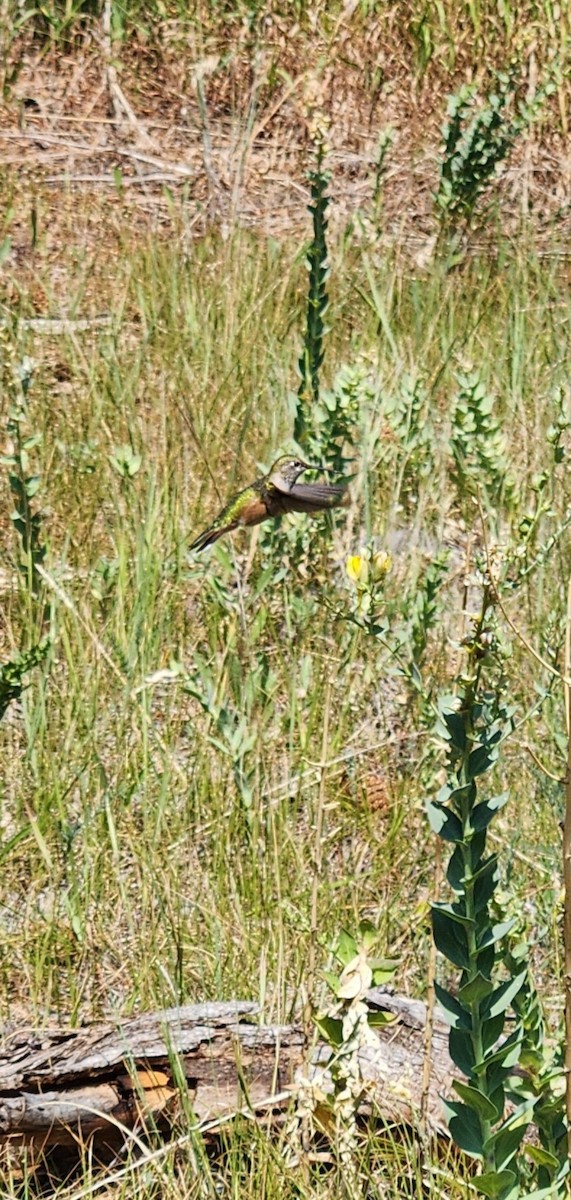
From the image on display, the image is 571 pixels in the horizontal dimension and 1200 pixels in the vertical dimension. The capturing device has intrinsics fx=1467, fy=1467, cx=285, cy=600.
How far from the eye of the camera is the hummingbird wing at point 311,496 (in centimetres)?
263

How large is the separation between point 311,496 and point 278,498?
0.10 m

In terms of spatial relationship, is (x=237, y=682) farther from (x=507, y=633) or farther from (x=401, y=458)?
(x=401, y=458)

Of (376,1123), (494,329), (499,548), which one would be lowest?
(376,1123)

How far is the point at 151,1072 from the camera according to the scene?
1994 mm

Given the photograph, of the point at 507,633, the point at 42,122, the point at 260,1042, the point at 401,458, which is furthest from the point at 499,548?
the point at 42,122

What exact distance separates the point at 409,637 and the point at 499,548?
1.56 meters

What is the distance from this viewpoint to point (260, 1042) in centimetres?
201

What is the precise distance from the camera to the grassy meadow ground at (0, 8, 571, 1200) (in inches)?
92.1

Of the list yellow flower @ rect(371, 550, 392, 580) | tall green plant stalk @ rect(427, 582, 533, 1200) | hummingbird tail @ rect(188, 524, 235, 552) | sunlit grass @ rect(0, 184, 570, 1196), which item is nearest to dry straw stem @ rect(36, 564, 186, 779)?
sunlit grass @ rect(0, 184, 570, 1196)

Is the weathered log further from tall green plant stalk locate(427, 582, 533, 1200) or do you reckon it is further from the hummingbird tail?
the hummingbird tail

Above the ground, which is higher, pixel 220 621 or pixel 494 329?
pixel 494 329

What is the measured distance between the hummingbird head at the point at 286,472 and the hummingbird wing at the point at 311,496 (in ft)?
0.07

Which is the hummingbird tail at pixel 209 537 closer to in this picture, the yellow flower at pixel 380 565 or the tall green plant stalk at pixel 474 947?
the yellow flower at pixel 380 565

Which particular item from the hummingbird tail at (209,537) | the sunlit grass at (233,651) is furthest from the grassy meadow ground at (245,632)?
the hummingbird tail at (209,537)
